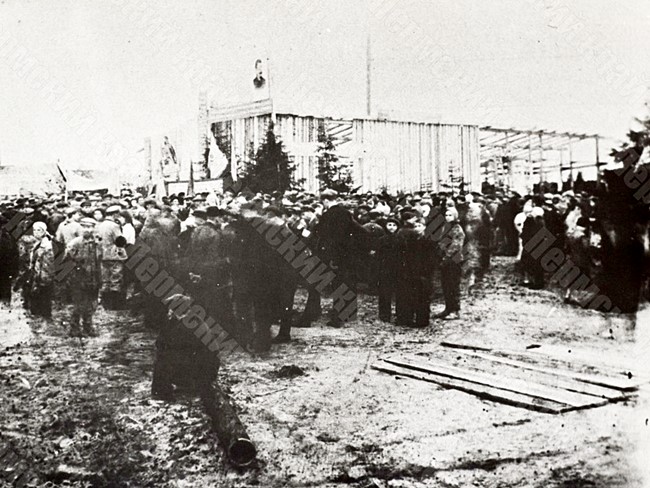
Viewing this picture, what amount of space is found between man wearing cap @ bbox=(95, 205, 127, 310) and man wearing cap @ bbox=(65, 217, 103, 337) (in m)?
0.09

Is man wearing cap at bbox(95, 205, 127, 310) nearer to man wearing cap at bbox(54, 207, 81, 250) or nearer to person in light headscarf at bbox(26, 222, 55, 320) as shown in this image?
man wearing cap at bbox(54, 207, 81, 250)

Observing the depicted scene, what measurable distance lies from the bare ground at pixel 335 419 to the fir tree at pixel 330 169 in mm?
3355

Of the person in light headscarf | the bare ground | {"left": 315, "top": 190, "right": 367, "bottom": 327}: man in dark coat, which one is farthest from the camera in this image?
{"left": 315, "top": 190, "right": 367, "bottom": 327}: man in dark coat

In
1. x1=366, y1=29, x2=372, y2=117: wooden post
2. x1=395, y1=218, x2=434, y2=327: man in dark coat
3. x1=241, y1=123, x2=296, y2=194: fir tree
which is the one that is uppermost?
x1=366, y1=29, x2=372, y2=117: wooden post

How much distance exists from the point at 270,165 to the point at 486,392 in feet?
13.1

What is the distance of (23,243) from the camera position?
572 centimetres

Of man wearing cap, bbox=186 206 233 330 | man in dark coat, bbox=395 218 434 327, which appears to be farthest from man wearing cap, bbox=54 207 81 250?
man in dark coat, bbox=395 218 434 327

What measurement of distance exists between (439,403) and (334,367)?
→ 86 cm

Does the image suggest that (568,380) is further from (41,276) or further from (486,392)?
(41,276)

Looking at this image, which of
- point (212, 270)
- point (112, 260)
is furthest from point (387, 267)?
point (112, 260)

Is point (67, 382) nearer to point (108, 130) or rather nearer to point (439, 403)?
point (108, 130)

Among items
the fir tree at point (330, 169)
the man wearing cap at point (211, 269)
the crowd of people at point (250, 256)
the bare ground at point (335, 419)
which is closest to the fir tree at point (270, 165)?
the crowd of people at point (250, 256)

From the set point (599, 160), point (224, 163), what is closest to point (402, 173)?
point (224, 163)

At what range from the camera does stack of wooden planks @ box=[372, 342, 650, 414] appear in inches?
141
